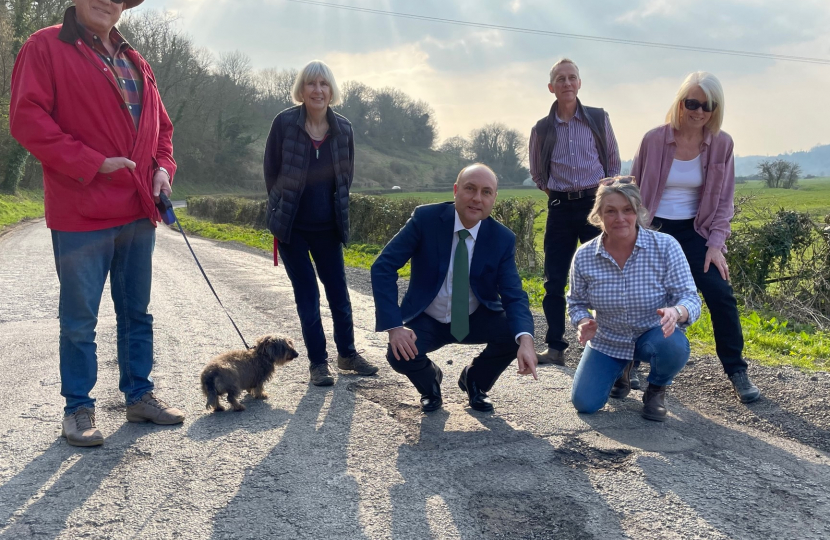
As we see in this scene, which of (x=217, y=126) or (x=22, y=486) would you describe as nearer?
(x=22, y=486)

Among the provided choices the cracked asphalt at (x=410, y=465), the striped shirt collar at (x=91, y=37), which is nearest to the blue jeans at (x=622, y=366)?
the cracked asphalt at (x=410, y=465)

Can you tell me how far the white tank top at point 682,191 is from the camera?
4.75m

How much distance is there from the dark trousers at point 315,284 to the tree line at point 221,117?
35.2 meters

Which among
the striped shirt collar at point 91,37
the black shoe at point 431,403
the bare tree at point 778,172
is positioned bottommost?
the black shoe at point 431,403

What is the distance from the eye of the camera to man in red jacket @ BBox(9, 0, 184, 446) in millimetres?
3510

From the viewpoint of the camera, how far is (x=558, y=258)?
5539mm

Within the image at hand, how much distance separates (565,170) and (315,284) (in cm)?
232

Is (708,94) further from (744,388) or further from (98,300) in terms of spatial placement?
(98,300)

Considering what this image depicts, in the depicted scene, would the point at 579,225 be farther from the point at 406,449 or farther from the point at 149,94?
the point at 149,94

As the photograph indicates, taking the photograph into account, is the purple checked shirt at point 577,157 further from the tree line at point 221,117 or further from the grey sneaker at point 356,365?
the tree line at point 221,117

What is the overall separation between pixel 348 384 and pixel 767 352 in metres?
3.89

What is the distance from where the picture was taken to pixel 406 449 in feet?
11.8

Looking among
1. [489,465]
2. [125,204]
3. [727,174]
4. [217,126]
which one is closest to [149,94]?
[125,204]

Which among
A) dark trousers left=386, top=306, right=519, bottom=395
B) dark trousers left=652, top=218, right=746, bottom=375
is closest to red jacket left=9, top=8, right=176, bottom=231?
dark trousers left=386, top=306, right=519, bottom=395
